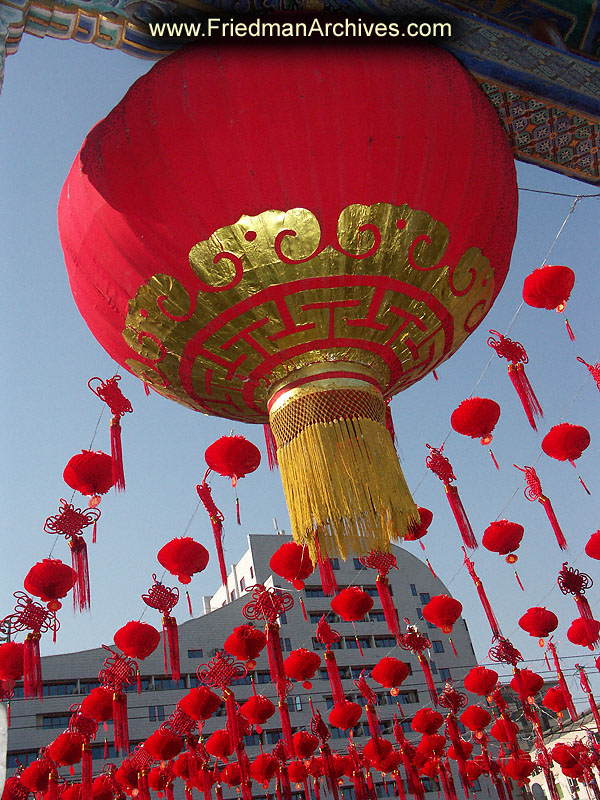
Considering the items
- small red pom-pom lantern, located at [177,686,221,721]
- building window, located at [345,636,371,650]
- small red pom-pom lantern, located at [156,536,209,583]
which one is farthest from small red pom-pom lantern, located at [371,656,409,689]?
building window, located at [345,636,371,650]

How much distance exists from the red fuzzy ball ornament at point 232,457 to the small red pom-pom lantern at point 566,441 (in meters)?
2.54

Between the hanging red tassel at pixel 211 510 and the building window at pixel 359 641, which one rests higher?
the building window at pixel 359 641

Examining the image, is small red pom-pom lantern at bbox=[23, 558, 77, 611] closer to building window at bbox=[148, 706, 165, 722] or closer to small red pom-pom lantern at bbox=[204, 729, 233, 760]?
small red pom-pom lantern at bbox=[204, 729, 233, 760]

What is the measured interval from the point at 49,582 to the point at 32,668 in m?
0.67

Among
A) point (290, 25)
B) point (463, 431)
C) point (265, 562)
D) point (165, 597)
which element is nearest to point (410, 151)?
point (290, 25)

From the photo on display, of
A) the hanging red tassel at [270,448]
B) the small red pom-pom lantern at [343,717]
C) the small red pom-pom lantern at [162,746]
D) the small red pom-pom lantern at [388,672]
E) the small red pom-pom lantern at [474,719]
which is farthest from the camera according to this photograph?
the small red pom-pom lantern at [474,719]

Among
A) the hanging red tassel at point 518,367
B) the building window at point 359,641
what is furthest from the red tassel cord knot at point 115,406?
the building window at point 359,641

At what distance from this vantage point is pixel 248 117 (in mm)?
1994

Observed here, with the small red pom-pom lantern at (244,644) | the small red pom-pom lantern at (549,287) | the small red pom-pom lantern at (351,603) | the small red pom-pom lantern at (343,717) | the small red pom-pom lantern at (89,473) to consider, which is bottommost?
the small red pom-pom lantern at (343,717)

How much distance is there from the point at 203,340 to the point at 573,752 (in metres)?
15.1

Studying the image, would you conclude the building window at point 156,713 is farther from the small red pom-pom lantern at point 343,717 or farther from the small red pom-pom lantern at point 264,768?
the small red pom-pom lantern at point 343,717

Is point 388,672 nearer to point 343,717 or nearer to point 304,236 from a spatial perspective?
point 343,717

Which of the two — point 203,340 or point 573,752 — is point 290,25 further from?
point 573,752

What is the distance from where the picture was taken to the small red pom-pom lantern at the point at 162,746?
28.0 ft
